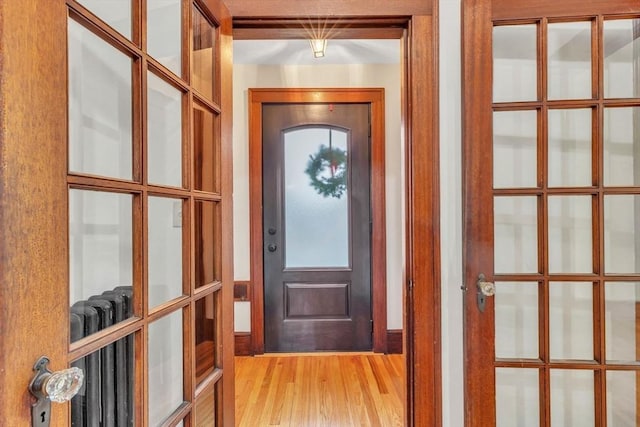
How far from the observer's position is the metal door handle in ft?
3.94

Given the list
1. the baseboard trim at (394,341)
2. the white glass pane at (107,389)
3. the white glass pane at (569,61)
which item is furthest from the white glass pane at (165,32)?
the baseboard trim at (394,341)

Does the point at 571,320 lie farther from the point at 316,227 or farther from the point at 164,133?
the point at 316,227

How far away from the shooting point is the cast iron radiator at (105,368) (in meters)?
0.75

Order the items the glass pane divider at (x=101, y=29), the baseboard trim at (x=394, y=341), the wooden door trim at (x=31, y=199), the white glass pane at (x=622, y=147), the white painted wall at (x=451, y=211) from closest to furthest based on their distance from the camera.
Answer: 1. the wooden door trim at (x=31, y=199)
2. the glass pane divider at (x=101, y=29)
3. the white glass pane at (x=622, y=147)
4. the white painted wall at (x=451, y=211)
5. the baseboard trim at (x=394, y=341)

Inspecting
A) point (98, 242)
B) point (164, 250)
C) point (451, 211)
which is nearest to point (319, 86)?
point (451, 211)

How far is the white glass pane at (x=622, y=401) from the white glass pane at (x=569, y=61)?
1.03 m

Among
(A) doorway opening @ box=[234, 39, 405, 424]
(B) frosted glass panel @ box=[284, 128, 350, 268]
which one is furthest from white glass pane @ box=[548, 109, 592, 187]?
(B) frosted glass panel @ box=[284, 128, 350, 268]

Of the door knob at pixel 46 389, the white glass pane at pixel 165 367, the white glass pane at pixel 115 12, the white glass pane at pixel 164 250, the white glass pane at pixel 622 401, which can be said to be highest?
the white glass pane at pixel 115 12

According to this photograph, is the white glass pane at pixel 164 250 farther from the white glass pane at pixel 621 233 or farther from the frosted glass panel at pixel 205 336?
the white glass pane at pixel 621 233

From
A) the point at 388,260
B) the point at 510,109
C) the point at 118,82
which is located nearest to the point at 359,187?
the point at 388,260

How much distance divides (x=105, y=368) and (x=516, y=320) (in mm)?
1338

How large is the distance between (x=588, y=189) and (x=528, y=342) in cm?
59

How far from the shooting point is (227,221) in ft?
4.38

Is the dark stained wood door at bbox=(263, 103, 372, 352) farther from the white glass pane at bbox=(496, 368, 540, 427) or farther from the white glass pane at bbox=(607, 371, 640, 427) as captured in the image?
the white glass pane at bbox=(607, 371, 640, 427)
